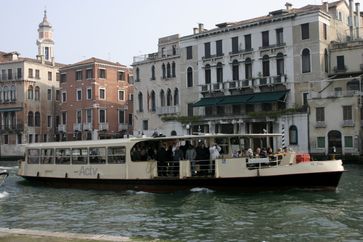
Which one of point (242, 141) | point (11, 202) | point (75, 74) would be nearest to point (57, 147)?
point (11, 202)

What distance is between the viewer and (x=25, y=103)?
183 ft

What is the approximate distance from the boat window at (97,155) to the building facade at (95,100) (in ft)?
103

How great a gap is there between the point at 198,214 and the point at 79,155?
9.23m

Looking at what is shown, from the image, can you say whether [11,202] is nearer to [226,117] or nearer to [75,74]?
[226,117]

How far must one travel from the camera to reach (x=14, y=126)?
5597cm

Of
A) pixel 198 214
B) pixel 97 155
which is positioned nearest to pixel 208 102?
pixel 97 155

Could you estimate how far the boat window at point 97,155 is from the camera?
20.7 metres

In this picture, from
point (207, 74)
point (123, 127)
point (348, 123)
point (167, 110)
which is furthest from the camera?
point (123, 127)

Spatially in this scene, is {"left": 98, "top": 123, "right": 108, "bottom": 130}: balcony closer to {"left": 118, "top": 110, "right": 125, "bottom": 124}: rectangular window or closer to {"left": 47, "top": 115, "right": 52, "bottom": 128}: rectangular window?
{"left": 118, "top": 110, "right": 125, "bottom": 124}: rectangular window

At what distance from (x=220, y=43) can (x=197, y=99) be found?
542cm

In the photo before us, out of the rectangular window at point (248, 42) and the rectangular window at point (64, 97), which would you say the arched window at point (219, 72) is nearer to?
the rectangular window at point (248, 42)

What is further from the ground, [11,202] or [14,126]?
[14,126]

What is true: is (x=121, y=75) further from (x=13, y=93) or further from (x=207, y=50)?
(x=207, y=50)

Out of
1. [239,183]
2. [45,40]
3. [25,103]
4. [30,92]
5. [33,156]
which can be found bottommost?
[239,183]
